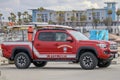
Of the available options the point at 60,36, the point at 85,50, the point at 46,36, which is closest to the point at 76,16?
the point at 46,36

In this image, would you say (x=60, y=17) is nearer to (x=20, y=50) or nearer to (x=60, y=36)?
(x=20, y=50)

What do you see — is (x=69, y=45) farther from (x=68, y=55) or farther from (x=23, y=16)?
(x=23, y=16)

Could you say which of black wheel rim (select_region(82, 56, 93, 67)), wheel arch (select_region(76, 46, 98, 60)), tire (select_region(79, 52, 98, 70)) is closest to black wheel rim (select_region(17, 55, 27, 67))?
wheel arch (select_region(76, 46, 98, 60))

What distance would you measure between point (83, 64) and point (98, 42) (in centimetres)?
121

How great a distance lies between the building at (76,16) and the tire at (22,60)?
138 metres

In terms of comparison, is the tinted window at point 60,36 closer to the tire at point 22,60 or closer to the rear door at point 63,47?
the rear door at point 63,47

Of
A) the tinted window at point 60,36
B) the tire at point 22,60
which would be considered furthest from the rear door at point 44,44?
the tire at point 22,60

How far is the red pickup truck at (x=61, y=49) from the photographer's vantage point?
2017 cm

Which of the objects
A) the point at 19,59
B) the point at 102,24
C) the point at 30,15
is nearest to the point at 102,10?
the point at 102,24

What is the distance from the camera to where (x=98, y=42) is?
2012 centimetres

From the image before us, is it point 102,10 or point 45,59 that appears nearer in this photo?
point 45,59

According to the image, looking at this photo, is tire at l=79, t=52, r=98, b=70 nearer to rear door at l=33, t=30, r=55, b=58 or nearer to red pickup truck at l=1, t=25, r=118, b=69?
red pickup truck at l=1, t=25, r=118, b=69

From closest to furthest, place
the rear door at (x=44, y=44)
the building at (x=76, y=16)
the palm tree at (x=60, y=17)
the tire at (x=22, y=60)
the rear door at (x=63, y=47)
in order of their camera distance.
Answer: the rear door at (x=63, y=47), the rear door at (x=44, y=44), the tire at (x=22, y=60), the palm tree at (x=60, y=17), the building at (x=76, y=16)

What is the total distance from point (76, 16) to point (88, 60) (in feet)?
501
